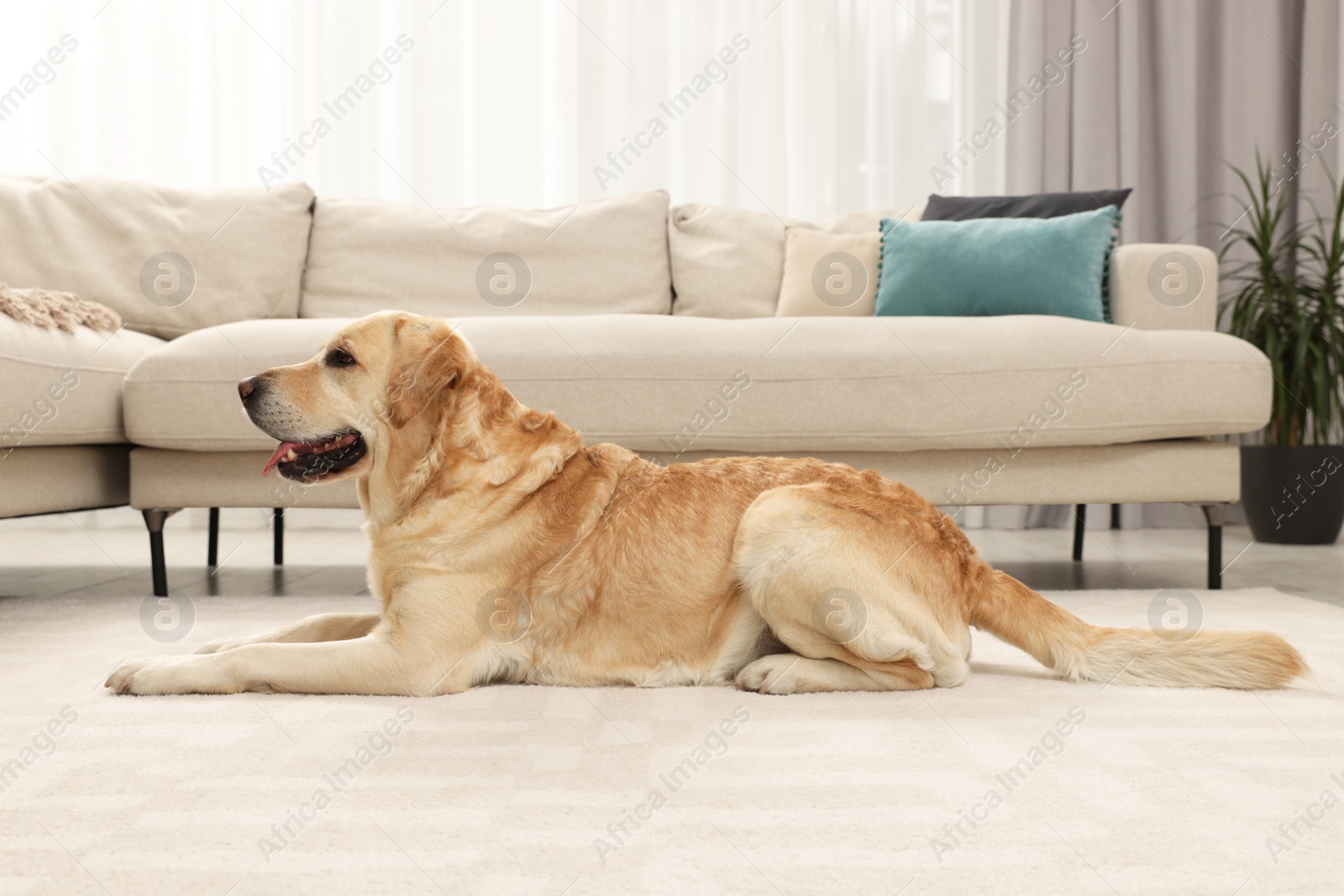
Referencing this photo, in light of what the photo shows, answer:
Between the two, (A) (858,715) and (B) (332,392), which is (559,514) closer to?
(B) (332,392)

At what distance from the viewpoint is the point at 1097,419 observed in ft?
8.73

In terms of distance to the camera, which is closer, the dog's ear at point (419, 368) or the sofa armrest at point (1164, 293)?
the dog's ear at point (419, 368)

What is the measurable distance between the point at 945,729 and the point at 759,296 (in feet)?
7.80

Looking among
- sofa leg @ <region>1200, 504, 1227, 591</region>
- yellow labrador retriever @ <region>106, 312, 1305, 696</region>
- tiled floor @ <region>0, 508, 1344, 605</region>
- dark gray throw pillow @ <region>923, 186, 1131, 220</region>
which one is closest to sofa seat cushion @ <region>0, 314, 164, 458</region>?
tiled floor @ <region>0, 508, 1344, 605</region>

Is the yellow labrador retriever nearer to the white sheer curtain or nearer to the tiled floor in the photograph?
the tiled floor

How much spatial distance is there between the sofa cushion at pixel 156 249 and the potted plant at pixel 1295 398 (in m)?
3.77

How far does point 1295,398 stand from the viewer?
4035mm

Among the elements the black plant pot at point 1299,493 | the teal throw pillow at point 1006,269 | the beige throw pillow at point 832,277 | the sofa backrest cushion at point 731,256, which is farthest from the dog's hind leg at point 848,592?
the black plant pot at point 1299,493

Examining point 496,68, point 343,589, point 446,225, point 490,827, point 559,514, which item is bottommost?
point 343,589

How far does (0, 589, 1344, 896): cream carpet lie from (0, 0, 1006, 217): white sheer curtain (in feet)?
12.2

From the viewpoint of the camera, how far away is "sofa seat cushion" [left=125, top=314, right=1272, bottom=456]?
8.60 ft

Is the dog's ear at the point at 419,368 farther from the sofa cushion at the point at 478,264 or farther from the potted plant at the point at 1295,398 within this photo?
the potted plant at the point at 1295,398

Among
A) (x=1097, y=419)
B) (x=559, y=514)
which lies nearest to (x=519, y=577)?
(x=559, y=514)

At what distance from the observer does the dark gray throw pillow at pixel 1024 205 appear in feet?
11.4
